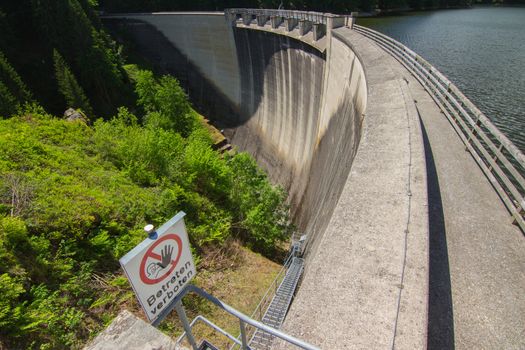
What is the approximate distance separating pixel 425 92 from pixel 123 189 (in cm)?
1044

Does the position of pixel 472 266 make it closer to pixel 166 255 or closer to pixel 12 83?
pixel 166 255

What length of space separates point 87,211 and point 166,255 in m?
6.87

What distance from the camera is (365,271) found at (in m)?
3.52

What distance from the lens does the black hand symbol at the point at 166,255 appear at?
2475mm

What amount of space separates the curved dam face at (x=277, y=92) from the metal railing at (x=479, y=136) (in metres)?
2.00

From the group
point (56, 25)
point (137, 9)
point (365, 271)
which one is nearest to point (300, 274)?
point (365, 271)

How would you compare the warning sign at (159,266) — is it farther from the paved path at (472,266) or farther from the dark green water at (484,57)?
the dark green water at (484,57)

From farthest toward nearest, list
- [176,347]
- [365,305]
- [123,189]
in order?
1. [123,189]
2. [365,305]
3. [176,347]

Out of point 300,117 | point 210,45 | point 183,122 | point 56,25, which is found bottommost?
point 183,122

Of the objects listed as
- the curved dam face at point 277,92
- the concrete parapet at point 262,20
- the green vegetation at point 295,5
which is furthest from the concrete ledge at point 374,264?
the green vegetation at point 295,5

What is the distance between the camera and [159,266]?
8.10 feet

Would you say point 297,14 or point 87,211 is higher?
point 297,14

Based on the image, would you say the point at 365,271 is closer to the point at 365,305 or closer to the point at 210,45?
the point at 365,305

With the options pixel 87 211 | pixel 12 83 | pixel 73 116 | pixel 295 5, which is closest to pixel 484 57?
pixel 87 211
